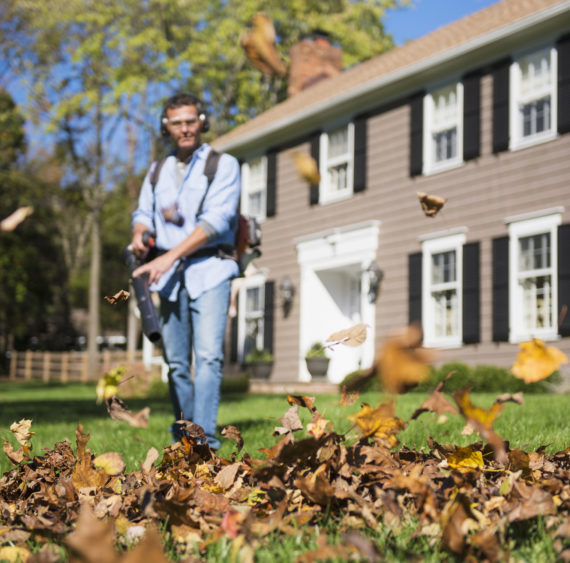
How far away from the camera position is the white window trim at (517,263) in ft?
A: 35.2

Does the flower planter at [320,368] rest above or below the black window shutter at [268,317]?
below

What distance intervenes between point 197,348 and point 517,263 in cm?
807

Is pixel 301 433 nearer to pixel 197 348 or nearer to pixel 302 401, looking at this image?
pixel 197 348

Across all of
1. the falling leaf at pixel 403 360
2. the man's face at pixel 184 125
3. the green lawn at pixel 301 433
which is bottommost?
the green lawn at pixel 301 433

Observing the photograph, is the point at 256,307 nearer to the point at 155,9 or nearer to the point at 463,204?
the point at 463,204

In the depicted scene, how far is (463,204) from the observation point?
40.2ft

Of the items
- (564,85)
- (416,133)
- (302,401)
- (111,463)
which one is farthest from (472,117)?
(111,463)

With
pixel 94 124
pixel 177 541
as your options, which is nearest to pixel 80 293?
pixel 94 124

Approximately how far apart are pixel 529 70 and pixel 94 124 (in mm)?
15562

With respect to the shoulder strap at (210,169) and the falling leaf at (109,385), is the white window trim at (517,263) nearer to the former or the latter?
the shoulder strap at (210,169)

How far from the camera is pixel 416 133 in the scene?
13.1 m

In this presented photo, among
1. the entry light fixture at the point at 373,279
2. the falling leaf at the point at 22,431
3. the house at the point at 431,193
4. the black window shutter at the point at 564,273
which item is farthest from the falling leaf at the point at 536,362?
the entry light fixture at the point at 373,279

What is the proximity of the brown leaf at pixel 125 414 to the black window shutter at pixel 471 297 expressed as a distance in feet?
30.9

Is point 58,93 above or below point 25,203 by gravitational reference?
above
